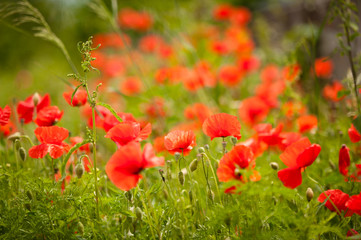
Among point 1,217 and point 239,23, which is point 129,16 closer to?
point 239,23

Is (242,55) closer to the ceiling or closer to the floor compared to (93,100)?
closer to the floor

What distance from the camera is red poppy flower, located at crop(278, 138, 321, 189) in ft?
3.75

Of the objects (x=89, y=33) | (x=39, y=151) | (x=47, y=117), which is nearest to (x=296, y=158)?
(x=39, y=151)

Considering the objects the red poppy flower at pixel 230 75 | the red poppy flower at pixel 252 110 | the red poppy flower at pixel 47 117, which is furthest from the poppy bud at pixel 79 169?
the red poppy flower at pixel 230 75

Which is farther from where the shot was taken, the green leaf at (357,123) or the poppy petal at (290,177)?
the green leaf at (357,123)

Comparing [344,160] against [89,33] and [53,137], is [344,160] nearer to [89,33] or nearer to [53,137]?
[53,137]

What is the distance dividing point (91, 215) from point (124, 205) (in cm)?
12

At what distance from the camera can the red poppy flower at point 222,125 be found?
121 cm

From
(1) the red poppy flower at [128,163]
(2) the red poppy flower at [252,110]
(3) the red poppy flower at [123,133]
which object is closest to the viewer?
(1) the red poppy flower at [128,163]

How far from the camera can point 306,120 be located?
1913 millimetres

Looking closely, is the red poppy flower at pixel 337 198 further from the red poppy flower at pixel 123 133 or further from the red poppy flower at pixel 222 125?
the red poppy flower at pixel 123 133

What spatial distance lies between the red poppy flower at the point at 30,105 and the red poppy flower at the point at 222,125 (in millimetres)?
698

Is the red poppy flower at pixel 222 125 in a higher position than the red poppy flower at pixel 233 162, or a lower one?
higher

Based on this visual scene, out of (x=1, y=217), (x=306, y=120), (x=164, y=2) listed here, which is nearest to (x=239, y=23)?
(x=164, y=2)
